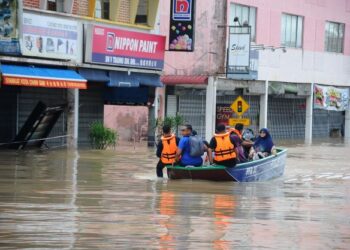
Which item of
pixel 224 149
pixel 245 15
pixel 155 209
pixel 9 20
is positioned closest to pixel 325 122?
pixel 245 15

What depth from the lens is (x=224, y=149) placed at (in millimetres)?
21297

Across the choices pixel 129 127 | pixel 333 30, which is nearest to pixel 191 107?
pixel 129 127

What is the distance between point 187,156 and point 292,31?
28.2m

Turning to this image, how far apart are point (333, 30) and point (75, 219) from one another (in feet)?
135

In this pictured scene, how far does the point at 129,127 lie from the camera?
40312mm

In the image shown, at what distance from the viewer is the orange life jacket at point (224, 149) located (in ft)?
69.8

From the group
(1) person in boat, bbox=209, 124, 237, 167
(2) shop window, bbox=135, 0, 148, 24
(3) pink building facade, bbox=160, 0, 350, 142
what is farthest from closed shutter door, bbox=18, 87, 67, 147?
(1) person in boat, bbox=209, 124, 237, 167

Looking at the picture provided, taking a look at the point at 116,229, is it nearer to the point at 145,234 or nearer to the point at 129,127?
the point at 145,234

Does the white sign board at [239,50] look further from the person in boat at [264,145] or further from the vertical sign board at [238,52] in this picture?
the person in boat at [264,145]

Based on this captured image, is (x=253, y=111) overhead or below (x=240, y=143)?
overhead

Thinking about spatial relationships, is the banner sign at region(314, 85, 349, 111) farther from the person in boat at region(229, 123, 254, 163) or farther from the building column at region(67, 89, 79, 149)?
the person in boat at region(229, 123, 254, 163)

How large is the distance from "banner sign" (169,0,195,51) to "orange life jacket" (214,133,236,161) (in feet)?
45.7

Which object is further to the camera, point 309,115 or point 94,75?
point 309,115

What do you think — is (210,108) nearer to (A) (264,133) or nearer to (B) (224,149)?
(A) (264,133)
